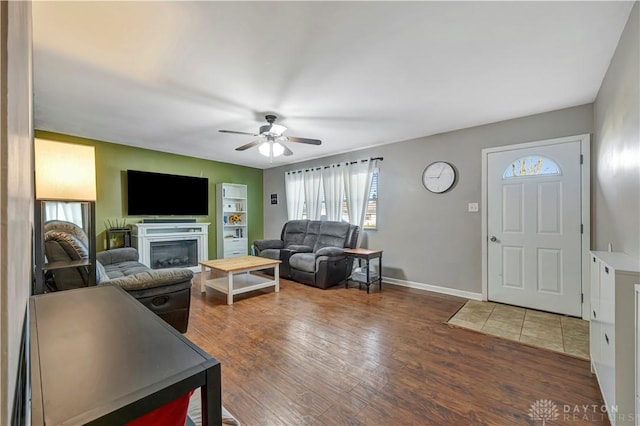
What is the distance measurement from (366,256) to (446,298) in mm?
1188

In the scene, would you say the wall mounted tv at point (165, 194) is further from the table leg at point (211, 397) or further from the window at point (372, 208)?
the table leg at point (211, 397)

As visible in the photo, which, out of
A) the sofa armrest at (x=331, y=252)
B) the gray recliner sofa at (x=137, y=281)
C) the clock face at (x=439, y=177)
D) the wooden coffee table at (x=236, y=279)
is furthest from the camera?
the sofa armrest at (x=331, y=252)

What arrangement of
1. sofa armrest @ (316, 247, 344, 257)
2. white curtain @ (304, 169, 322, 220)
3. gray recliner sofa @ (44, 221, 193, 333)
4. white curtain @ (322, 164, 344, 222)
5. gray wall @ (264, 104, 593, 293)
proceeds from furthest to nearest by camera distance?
white curtain @ (304, 169, 322, 220) < white curtain @ (322, 164, 344, 222) < sofa armrest @ (316, 247, 344, 257) < gray wall @ (264, 104, 593, 293) < gray recliner sofa @ (44, 221, 193, 333)

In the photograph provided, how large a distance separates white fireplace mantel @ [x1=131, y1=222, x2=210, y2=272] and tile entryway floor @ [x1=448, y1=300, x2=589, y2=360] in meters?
4.44

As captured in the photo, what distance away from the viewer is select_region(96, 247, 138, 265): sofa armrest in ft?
12.4

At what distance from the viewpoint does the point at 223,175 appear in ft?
19.7

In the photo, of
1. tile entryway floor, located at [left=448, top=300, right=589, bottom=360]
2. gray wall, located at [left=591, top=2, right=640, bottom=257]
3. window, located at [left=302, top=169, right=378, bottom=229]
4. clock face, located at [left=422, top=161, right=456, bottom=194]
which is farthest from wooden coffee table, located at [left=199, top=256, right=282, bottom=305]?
gray wall, located at [left=591, top=2, right=640, bottom=257]

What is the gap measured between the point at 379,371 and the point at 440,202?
268 centimetres

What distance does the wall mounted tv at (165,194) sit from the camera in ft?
15.4

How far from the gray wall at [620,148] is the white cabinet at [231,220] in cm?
561

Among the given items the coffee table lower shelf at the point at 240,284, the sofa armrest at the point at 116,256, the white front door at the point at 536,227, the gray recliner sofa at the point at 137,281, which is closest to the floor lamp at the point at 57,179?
the gray recliner sofa at the point at 137,281

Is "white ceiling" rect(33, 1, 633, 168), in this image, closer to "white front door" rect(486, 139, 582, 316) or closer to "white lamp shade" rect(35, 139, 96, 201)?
"white front door" rect(486, 139, 582, 316)

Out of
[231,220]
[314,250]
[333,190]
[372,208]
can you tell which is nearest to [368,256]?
[372,208]

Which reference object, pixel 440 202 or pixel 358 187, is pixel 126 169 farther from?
pixel 440 202
